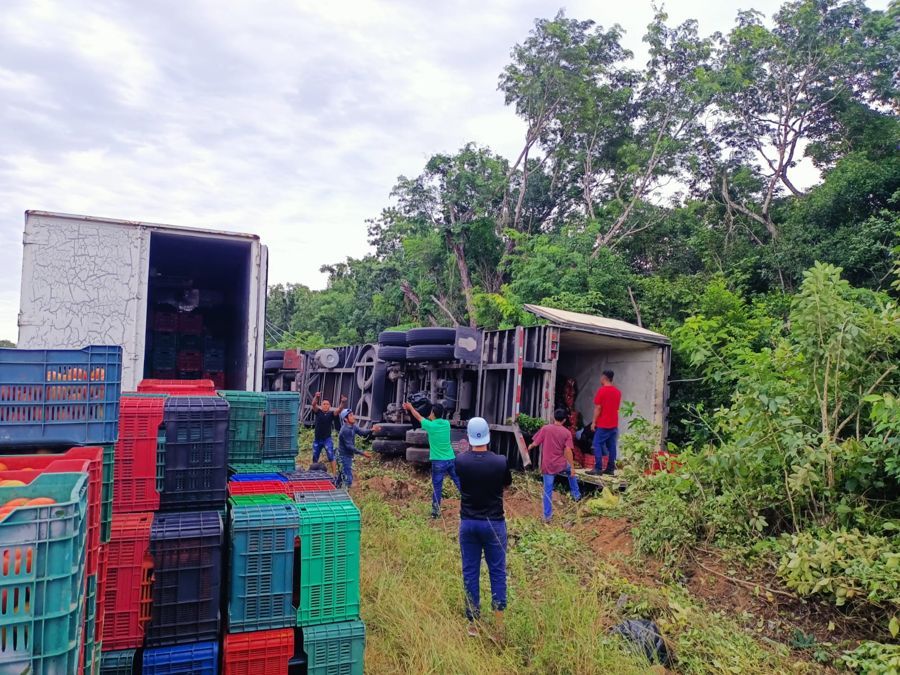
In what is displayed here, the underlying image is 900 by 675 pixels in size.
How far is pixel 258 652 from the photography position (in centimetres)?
335

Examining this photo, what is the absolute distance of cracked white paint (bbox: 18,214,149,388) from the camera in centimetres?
567

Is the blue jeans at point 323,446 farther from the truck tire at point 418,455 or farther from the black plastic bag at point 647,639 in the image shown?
the black plastic bag at point 647,639

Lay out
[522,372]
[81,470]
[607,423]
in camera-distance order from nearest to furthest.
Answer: [81,470] → [607,423] → [522,372]

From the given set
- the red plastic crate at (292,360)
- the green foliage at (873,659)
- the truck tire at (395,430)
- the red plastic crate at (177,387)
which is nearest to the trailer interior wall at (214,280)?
the red plastic crate at (177,387)

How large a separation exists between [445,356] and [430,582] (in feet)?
17.8

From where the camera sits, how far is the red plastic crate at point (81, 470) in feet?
8.41

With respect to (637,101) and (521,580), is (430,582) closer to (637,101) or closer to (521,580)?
(521,580)

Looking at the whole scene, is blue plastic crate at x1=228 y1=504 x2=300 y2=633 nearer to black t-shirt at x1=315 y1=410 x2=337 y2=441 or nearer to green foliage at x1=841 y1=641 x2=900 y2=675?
green foliage at x1=841 y1=641 x2=900 y2=675

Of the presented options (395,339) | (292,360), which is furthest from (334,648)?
(292,360)

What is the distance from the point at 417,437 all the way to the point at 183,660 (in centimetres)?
661

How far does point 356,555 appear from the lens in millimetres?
3674

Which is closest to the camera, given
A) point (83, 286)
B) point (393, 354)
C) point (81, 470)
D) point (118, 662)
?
point (81, 470)

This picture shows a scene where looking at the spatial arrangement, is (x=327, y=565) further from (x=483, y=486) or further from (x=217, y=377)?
(x=217, y=377)

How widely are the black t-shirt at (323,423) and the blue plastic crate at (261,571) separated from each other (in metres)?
6.54
